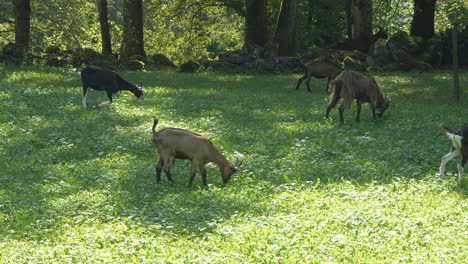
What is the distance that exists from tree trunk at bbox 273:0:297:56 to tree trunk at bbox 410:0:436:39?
794cm

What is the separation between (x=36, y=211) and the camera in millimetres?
12680

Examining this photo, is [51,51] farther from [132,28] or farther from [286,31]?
[286,31]

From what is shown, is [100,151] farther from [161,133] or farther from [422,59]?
[422,59]

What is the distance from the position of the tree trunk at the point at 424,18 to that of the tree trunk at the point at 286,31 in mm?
7937

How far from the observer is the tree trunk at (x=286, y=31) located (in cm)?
4206

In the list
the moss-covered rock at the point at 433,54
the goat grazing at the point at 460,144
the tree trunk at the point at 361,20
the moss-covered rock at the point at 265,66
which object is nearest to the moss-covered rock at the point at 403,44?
the moss-covered rock at the point at 433,54

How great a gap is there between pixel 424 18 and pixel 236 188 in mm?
29846

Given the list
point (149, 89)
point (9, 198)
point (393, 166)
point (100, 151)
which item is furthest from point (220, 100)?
point (9, 198)

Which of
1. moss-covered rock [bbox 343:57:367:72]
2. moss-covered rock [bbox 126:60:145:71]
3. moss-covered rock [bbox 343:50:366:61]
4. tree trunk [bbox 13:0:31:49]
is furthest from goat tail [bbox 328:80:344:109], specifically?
tree trunk [bbox 13:0:31:49]

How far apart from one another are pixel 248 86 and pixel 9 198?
69.0 ft

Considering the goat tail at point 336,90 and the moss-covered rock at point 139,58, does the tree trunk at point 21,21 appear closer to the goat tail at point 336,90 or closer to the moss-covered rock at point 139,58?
the moss-covered rock at point 139,58

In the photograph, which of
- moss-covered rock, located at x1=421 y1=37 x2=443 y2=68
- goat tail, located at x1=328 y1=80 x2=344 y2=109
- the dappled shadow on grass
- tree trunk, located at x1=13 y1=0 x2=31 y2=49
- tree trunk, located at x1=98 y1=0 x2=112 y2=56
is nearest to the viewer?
the dappled shadow on grass

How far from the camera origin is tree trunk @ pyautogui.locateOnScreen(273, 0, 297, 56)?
42062 millimetres

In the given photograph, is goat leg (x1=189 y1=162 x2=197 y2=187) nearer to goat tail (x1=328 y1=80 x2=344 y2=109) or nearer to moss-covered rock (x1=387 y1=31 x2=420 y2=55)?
goat tail (x1=328 y1=80 x2=344 y2=109)
